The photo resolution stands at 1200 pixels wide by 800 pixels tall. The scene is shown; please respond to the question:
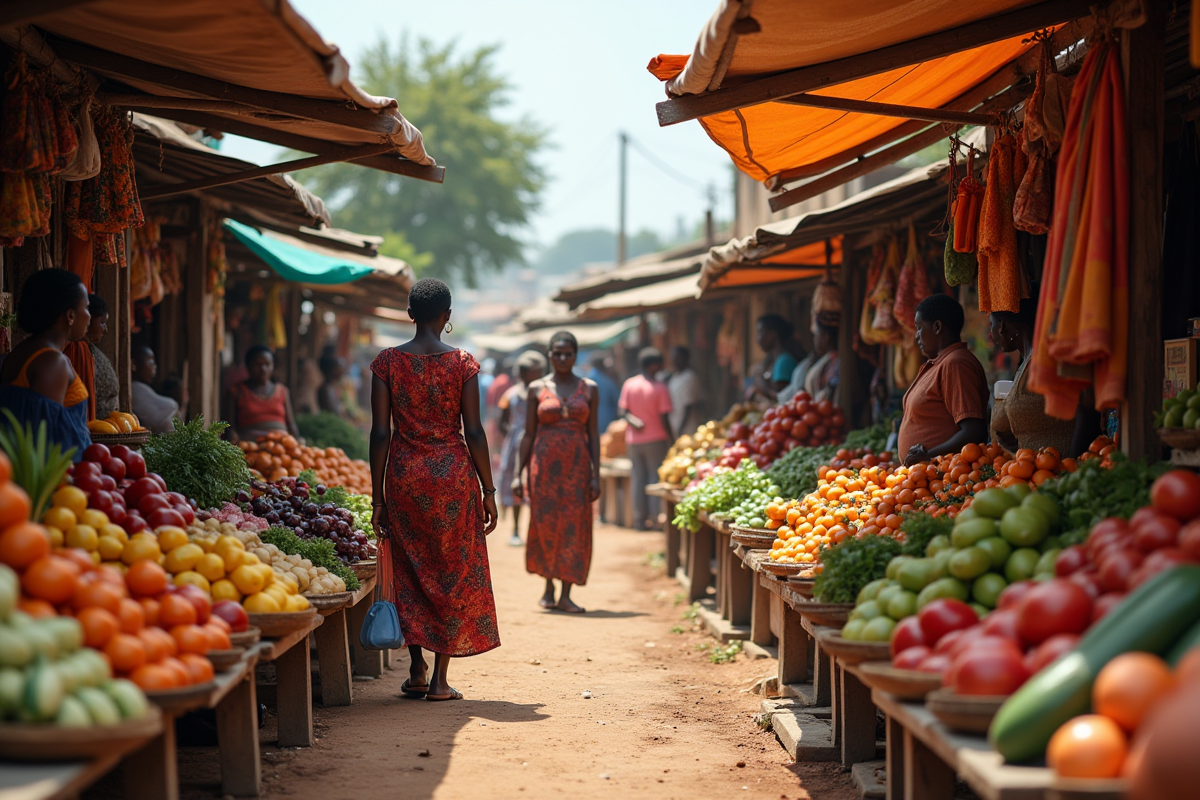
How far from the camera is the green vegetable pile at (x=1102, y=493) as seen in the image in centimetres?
376

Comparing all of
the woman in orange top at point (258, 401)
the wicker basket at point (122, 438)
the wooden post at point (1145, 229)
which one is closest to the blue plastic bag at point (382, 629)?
the wicker basket at point (122, 438)

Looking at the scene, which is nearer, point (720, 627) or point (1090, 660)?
point (1090, 660)

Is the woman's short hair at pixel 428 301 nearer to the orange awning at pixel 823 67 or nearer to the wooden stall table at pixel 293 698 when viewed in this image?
the orange awning at pixel 823 67

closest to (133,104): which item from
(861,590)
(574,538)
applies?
(861,590)

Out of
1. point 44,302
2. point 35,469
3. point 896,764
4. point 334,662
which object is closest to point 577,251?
point 334,662

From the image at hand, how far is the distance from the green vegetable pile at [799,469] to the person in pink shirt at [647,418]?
19.0ft

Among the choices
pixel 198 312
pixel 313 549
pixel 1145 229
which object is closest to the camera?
pixel 1145 229

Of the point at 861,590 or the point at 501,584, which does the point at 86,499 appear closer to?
the point at 861,590

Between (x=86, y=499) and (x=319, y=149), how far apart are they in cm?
312

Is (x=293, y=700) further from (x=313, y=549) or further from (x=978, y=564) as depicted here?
(x=978, y=564)

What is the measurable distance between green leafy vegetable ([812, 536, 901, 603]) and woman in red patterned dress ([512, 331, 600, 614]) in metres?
5.03

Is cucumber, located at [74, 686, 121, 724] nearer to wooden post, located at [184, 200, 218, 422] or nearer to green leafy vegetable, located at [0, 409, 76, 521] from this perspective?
green leafy vegetable, located at [0, 409, 76, 521]

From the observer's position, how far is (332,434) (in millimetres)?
13797

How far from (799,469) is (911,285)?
65.5 inches
